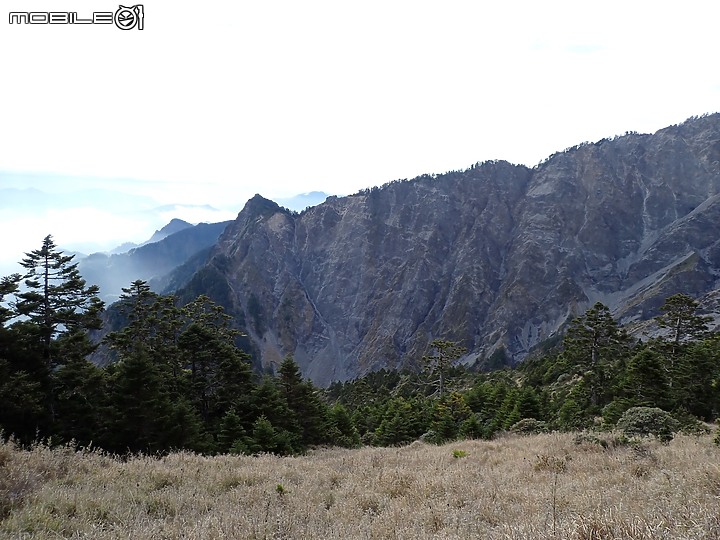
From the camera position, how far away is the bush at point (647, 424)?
477 inches

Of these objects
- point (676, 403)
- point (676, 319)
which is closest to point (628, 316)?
point (676, 319)

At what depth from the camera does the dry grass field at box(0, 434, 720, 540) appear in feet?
14.5

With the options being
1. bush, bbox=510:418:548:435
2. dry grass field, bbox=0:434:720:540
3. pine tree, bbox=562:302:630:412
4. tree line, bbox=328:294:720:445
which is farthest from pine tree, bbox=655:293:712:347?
dry grass field, bbox=0:434:720:540

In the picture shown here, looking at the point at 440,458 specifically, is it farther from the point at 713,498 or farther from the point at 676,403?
the point at 676,403

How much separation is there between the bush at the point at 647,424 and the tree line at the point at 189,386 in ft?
3.63

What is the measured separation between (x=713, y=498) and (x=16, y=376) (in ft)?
65.4

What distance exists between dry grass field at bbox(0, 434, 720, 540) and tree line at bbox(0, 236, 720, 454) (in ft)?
25.4

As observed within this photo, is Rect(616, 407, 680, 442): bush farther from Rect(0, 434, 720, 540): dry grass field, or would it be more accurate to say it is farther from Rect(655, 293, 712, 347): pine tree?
Rect(655, 293, 712, 347): pine tree

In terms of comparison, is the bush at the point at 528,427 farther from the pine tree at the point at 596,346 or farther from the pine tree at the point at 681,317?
the pine tree at the point at 681,317

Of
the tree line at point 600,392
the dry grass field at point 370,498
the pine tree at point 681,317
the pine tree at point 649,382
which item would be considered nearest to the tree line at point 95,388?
the dry grass field at point 370,498

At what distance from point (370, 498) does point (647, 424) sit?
1043 cm

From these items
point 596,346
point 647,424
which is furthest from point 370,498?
point 596,346

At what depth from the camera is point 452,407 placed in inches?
1409

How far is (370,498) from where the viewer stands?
6.60m
